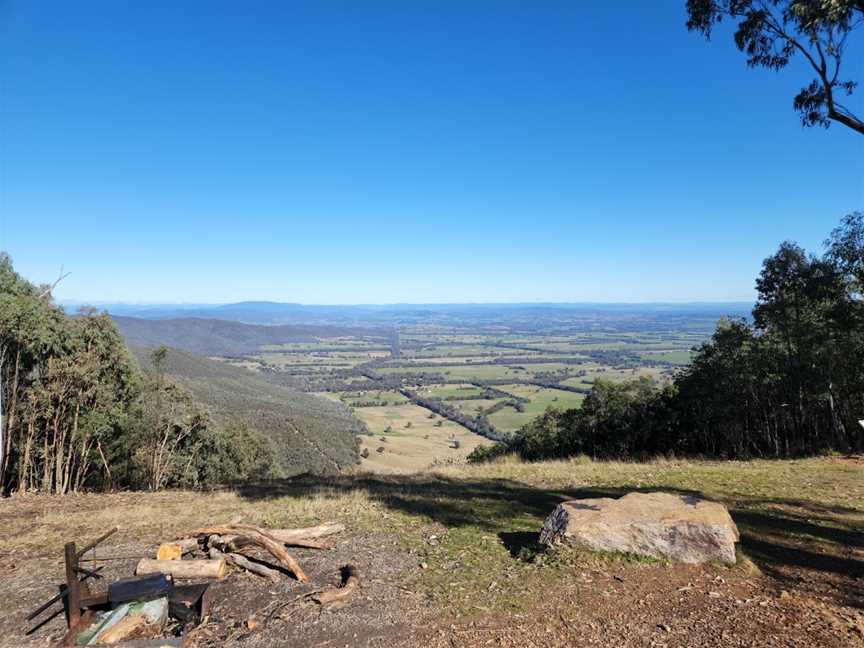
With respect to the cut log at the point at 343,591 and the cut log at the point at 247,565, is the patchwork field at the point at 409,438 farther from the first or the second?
the cut log at the point at 343,591

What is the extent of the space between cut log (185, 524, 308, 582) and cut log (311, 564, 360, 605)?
62cm

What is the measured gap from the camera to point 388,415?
332 feet

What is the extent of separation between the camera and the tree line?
16.5m

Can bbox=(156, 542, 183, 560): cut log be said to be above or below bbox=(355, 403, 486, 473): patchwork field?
above

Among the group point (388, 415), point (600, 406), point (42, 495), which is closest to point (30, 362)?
point (42, 495)

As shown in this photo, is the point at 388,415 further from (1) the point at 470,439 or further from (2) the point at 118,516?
(2) the point at 118,516

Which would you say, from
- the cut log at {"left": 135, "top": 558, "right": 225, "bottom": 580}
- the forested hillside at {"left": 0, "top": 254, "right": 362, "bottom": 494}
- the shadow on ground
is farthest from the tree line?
the cut log at {"left": 135, "top": 558, "right": 225, "bottom": 580}

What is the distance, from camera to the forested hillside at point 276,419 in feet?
171

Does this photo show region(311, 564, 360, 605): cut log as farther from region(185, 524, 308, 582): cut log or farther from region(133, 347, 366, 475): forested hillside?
region(133, 347, 366, 475): forested hillside

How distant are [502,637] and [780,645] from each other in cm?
296

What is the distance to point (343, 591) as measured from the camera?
21.6 feet

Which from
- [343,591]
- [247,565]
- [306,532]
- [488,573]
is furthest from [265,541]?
[488,573]

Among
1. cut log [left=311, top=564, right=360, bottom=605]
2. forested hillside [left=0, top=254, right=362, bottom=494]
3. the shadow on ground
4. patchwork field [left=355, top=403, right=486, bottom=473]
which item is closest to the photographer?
cut log [left=311, top=564, right=360, bottom=605]

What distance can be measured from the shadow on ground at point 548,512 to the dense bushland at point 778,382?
10.1 m
